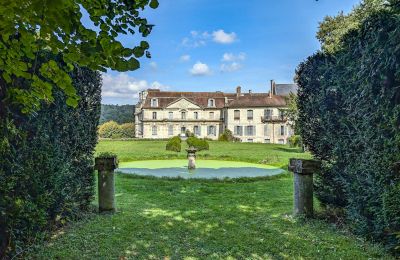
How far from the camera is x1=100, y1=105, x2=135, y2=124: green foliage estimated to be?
79188mm

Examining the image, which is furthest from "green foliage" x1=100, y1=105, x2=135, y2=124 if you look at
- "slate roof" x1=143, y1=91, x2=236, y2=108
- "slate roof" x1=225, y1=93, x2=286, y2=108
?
"slate roof" x1=225, y1=93, x2=286, y2=108

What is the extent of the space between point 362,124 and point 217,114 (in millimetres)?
45211

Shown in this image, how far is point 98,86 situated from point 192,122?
4310 centimetres

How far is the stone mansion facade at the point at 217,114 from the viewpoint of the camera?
151 ft

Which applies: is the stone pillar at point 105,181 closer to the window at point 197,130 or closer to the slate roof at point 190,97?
the slate roof at point 190,97

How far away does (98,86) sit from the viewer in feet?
19.7

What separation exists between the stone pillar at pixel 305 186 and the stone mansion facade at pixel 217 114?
4113 cm

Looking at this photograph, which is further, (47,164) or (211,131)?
(211,131)

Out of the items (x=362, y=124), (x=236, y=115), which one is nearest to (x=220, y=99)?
(x=236, y=115)

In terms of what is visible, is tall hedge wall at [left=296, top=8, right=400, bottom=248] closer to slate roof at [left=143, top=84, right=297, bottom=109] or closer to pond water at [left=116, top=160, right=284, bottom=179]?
pond water at [left=116, top=160, right=284, bottom=179]

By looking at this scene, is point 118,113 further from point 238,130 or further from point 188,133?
point 238,130

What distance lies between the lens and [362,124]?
4.07 metres

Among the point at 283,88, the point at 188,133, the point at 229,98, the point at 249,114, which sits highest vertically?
the point at 283,88

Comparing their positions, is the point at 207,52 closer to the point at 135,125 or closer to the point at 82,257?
the point at 82,257
